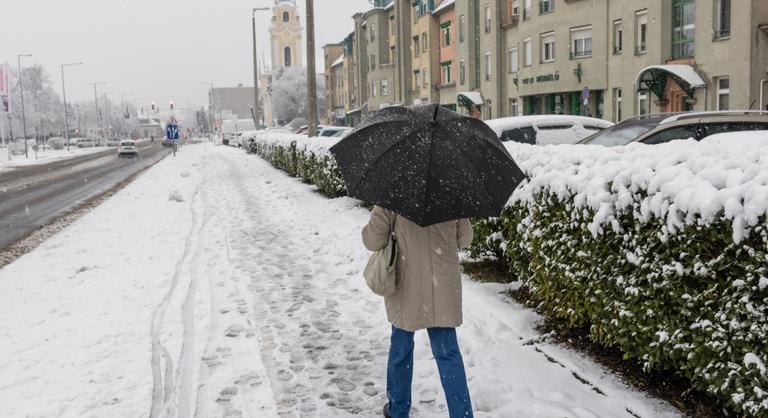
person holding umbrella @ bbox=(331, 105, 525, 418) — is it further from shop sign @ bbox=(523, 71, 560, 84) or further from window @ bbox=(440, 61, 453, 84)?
window @ bbox=(440, 61, 453, 84)

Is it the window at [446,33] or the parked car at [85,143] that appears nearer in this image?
the window at [446,33]

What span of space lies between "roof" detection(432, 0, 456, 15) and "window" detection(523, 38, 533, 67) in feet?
36.3

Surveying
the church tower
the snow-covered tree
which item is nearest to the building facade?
the snow-covered tree

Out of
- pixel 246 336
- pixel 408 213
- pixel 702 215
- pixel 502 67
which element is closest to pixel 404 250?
pixel 408 213

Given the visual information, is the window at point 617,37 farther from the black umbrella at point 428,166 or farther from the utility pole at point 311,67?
the black umbrella at point 428,166

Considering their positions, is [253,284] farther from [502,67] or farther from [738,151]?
[502,67]

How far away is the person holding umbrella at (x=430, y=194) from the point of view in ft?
12.1

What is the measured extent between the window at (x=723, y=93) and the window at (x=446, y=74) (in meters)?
27.5

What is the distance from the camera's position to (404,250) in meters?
3.90

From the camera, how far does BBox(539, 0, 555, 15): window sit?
35094mm

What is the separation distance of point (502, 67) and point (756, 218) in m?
39.0

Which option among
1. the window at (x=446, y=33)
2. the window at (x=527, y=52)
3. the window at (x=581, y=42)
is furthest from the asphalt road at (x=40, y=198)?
the window at (x=446, y=33)

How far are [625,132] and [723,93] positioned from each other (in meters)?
15.3

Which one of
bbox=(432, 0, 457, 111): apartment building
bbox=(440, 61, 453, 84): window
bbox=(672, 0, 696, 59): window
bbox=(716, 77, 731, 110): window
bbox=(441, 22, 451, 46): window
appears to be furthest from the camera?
bbox=(440, 61, 453, 84): window
